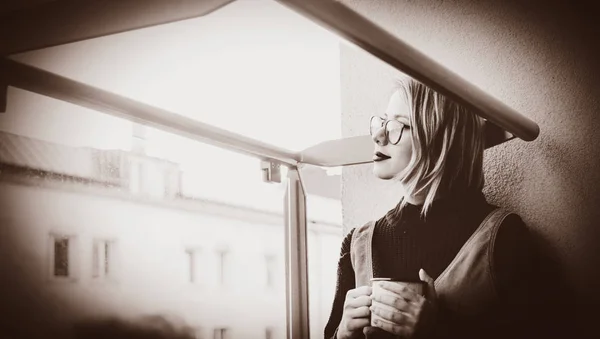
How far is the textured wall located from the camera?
0.90 m

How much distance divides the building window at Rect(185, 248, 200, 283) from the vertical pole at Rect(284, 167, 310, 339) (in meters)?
0.48

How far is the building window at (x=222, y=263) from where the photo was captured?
5.05 ft

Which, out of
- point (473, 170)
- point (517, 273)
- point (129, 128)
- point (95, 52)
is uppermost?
point (95, 52)

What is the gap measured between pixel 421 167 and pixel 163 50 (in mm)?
782

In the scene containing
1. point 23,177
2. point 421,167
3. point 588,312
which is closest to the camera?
point 588,312

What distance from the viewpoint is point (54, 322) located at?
3.97 ft

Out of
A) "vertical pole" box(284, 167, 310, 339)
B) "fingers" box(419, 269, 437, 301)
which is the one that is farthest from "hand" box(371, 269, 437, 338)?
"vertical pole" box(284, 167, 310, 339)

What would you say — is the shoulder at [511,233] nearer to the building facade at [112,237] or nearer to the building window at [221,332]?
the building facade at [112,237]

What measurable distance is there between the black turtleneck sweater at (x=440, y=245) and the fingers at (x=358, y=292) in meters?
0.03

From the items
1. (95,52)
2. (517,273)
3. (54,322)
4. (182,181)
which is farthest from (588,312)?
(95,52)

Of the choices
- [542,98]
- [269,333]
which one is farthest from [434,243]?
[269,333]

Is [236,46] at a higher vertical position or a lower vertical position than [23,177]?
higher

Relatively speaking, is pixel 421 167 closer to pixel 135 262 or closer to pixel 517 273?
pixel 517 273

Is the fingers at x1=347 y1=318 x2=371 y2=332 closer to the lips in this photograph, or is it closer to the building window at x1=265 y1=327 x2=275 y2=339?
the lips
